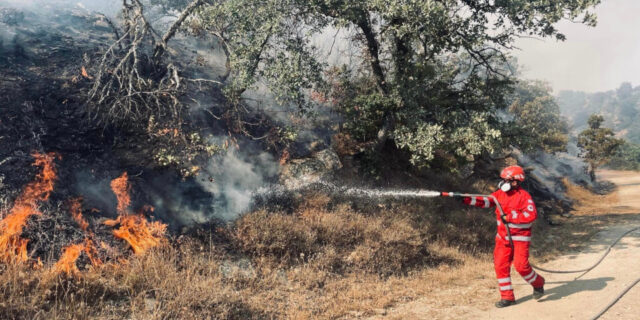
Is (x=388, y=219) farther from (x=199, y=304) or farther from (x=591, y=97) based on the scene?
(x=591, y=97)

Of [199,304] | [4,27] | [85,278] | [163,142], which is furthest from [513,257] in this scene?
[4,27]

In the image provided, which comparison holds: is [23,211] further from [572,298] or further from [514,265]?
[572,298]

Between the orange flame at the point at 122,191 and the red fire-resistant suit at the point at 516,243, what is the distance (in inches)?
275

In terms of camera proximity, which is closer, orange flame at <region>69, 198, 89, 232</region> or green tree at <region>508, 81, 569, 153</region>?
orange flame at <region>69, 198, 89, 232</region>

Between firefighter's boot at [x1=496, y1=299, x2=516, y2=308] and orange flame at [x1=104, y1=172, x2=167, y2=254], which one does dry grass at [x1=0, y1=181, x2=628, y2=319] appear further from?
orange flame at [x1=104, y1=172, x2=167, y2=254]

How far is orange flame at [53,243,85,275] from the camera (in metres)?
4.75

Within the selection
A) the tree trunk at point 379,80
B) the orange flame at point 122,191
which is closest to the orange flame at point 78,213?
the orange flame at point 122,191

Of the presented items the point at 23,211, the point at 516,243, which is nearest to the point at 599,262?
the point at 516,243

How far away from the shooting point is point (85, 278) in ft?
15.4

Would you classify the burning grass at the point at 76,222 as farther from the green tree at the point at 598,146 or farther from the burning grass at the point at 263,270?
the green tree at the point at 598,146

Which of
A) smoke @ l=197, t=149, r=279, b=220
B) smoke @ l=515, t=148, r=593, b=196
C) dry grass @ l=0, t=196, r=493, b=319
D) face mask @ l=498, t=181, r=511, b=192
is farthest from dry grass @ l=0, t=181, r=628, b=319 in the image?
smoke @ l=515, t=148, r=593, b=196

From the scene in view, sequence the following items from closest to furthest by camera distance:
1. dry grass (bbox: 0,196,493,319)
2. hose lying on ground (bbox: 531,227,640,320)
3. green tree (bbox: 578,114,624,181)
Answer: dry grass (bbox: 0,196,493,319) < hose lying on ground (bbox: 531,227,640,320) < green tree (bbox: 578,114,624,181)

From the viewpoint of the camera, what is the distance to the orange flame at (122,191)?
6.45 m

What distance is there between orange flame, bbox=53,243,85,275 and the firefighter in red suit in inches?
267
